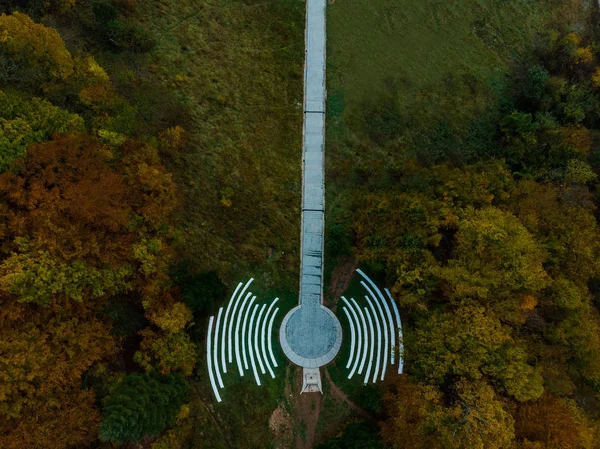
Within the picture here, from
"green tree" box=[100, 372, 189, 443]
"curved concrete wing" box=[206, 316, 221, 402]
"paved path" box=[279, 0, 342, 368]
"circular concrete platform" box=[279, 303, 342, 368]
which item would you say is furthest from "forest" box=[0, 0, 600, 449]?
"circular concrete platform" box=[279, 303, 342, 368]

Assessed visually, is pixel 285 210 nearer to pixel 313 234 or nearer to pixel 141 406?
pixel 313 234

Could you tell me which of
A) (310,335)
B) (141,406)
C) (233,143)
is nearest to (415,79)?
(233,143)

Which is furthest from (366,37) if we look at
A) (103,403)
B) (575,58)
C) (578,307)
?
(103,403)

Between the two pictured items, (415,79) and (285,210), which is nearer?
(285,210)

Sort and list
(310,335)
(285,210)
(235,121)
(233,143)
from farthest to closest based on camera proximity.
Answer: (235,121), (233,143), (285,210), (310,335)

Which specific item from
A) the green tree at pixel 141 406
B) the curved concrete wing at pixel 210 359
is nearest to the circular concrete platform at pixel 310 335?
the curved concrete wing at pixel 210 359

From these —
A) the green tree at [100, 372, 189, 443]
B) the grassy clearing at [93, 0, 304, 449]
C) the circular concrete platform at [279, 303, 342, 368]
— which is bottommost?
the green tree at [100, 372, 189, 443]

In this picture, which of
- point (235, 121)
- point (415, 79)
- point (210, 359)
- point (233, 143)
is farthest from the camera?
point (415, 79)

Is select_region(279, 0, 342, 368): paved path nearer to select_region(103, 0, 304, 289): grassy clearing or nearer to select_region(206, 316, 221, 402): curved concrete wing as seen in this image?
select_region(103, 0, 304, 289): grassy clearing
